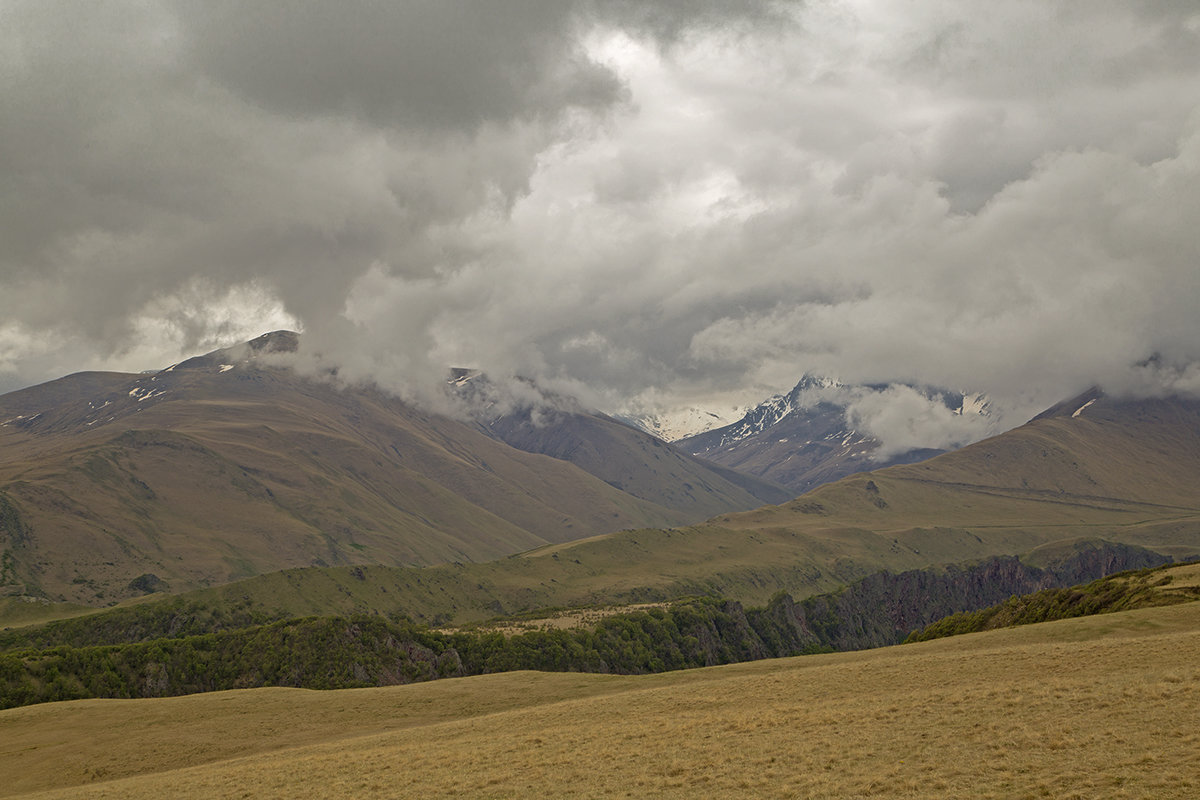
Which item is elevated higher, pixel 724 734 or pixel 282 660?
pixel 724 734

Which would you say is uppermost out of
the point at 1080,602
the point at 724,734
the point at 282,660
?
the point at 724,734

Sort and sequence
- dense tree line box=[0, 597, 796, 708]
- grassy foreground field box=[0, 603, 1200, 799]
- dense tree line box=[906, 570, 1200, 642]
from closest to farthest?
1. grassy foreground field box=[0, 603, 1200, 799]
2. dense tree line box=[906, 570, 1200, 642]
3. dense tree line box=[0, 597, 796, 708]

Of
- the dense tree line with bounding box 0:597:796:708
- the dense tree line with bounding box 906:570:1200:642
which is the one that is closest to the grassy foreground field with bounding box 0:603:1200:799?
the dense tree line with bounding box 906:570:1200:642

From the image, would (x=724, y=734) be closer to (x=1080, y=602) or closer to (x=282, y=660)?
(x=1080, y=602)

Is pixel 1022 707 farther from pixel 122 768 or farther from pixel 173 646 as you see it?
pixel 173 646

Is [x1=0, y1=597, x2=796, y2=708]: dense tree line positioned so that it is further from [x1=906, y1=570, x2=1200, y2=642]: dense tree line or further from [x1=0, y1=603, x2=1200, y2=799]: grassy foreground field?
[x1=906, y1=570, x2=1200, y2=642]: dense tree line

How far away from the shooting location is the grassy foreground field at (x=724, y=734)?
3678cm

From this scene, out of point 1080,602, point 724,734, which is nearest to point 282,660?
point 724,734

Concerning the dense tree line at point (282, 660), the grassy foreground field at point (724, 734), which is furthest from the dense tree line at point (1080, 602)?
the dense tree line at point (282, 660)

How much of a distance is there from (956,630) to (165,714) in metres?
124

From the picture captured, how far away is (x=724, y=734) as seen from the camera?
4928 cm

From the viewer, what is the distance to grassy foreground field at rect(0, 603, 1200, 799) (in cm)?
3678

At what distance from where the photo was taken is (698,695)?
66.4 meters

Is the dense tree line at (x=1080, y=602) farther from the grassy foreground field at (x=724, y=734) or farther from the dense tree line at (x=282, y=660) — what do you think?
the dense tree line at (x=282, y=660)
